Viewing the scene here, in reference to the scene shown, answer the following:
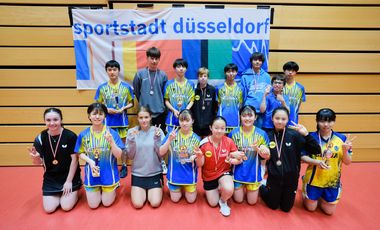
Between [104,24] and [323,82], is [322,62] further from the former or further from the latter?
[104,24]

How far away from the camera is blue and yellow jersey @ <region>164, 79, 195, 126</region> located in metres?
3.54

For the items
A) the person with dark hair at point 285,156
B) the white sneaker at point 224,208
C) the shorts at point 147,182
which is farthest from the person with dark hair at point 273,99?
the shorts at point 147,182

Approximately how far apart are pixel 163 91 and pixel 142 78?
14.9 inches

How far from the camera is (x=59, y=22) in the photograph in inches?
153

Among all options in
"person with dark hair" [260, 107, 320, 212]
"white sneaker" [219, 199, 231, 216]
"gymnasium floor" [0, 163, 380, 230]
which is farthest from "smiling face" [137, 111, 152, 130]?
"person with dark hair" [260, 107, 320, 212]

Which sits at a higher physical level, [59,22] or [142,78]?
[59,22]

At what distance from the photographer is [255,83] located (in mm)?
3625

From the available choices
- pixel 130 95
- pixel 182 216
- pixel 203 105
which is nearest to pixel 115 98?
pixel 130 95

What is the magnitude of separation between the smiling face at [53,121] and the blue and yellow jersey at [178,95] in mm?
1495

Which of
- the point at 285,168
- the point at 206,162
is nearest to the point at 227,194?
the point at 206,162

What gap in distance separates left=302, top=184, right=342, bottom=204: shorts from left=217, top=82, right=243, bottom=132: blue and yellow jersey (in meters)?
1.30

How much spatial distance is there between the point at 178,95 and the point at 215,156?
3.91 ft

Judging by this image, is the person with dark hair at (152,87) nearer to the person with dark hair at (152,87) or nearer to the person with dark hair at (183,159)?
the person with dark hair at (152,87)

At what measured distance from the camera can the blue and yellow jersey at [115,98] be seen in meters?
3.58
